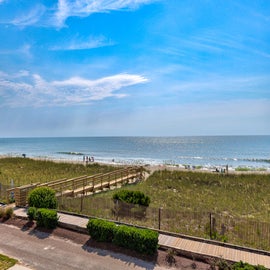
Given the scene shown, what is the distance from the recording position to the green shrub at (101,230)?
9453mm

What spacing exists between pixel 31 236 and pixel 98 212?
3034 mm

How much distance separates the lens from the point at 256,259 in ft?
26.5

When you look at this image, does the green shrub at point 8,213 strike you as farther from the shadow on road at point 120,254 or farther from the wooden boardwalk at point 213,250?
the wooden boardwalk at point 213,250

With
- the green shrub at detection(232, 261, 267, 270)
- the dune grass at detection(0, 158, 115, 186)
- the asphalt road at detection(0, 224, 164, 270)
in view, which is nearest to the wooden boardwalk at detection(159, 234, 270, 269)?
the green shrub at detection(232, 261, 267, 270)

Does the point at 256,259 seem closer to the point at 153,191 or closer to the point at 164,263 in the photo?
the point at 164,263

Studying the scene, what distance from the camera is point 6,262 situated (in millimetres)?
7926

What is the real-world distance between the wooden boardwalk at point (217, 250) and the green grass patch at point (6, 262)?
192 inches

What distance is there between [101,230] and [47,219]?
2771 mm

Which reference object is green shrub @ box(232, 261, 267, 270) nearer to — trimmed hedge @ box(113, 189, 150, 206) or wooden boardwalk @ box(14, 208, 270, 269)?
wooden boardwalk @ box(14, 208, 270, 269)

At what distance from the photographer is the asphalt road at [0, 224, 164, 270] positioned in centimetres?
800

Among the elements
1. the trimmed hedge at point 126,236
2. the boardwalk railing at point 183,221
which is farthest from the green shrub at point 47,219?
the trimmed hedge at point 126,236

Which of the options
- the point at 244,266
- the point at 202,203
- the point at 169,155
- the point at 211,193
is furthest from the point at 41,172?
the point at 169,155

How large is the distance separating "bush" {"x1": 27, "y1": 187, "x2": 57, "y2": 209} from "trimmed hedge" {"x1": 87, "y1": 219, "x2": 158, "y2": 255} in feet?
11.9

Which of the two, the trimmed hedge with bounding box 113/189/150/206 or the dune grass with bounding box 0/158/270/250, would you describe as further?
the trimmed hedge with bounding box 113/189/150/206
